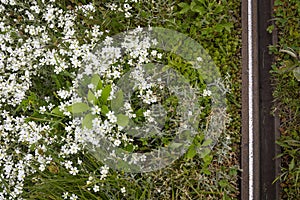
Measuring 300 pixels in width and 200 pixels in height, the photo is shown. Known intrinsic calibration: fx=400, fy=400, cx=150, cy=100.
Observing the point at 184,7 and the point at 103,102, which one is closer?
the point at 103,102

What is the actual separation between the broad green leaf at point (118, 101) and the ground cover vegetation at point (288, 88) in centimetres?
85

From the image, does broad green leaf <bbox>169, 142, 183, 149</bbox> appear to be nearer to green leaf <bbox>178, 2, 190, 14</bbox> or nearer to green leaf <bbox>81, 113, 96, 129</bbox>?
green leaf <bbox>81, 113, 96, 129</bbox>

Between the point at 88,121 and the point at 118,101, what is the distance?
191 mm

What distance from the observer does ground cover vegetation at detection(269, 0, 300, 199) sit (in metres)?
2.16

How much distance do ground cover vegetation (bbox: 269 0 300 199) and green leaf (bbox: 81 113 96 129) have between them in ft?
3.31

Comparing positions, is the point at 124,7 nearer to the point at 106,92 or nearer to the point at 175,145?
the point at 106,92

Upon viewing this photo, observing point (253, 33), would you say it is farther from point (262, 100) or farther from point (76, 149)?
point (76, 149)

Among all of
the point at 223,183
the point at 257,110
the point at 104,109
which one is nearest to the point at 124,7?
the point at 104,109

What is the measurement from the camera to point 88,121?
210cm

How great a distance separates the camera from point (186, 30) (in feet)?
7.54

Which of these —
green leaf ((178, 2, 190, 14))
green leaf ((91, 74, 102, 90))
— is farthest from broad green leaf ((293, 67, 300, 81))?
green leaf ((91, 74, 102, 90))

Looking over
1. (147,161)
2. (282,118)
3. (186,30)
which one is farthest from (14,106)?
A: (282,118)

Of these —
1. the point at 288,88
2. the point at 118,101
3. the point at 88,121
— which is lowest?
the point at 88,121

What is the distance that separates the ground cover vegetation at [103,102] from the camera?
7.06 feet
